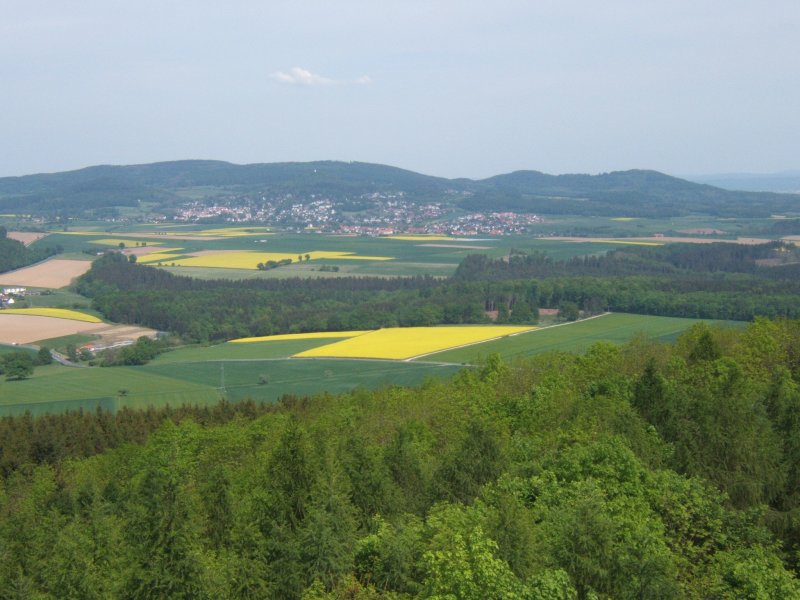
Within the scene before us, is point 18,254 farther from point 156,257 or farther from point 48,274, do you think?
point 156,257

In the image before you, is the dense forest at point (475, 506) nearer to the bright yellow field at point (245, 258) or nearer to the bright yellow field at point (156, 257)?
the bright yellow field at point (245, 258)

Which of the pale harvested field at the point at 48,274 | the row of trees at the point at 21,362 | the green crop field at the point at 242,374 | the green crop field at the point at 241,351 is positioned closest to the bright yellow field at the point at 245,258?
the pale harvested field at the point at 48,274

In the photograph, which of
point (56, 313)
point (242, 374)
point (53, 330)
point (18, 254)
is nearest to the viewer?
point (242, 374)

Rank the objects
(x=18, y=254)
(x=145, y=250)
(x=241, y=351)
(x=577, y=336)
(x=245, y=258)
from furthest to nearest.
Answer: (x=145, y=250), (x=245, y=258), (x=18, y=254), (x=241, y=351), (x=577, y=336)

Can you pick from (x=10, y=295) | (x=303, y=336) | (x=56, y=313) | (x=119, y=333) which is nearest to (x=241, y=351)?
(x=303, y=336)

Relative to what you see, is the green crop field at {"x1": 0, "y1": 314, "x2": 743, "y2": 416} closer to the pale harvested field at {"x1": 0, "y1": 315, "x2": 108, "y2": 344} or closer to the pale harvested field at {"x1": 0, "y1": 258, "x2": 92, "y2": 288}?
the pale harvested field at {"x1": 0, "y1": 315, "x2": 108, "y2": 344}

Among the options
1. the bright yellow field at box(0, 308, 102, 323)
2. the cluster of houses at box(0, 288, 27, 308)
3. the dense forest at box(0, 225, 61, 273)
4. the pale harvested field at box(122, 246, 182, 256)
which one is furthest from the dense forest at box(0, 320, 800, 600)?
the pale harvested field at box(122, 246, 182, 256)

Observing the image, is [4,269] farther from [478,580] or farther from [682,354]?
[478,580]

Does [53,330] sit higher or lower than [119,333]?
higher

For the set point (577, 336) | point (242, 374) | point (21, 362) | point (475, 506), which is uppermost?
point (475, 506)
